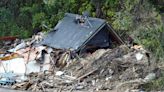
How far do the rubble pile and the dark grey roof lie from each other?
36 cm

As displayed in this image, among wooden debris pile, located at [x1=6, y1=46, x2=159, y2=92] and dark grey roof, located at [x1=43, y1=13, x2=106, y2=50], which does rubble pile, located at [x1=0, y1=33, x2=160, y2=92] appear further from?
dark grey roof, located at [x1=43, y1=13, x2=106, y2=50]

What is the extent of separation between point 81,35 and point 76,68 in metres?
1.92

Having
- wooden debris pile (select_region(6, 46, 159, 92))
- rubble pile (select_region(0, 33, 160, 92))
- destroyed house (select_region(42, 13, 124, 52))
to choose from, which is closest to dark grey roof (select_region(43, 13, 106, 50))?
destroyed house (select_region(42, 13, 124, 52))

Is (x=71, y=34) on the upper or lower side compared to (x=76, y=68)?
upper

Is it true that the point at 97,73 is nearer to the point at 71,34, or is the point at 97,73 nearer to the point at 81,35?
the point at 81,35

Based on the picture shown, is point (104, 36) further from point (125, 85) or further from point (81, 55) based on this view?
point (125, 85)

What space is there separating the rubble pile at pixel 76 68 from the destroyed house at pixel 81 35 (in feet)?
1.35

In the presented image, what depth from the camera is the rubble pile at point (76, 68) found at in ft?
48.3

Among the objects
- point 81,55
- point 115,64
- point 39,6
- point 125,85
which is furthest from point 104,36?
point 39,6

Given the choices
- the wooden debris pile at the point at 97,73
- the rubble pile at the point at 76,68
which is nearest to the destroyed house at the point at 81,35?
the rubble pile at the point at 76,68

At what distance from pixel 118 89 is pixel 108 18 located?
7.57 meters

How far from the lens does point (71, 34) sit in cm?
1781

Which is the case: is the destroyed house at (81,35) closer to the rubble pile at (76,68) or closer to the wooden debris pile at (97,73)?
the rubble pile at (76,68)

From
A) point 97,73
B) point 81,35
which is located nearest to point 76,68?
point 97,73
